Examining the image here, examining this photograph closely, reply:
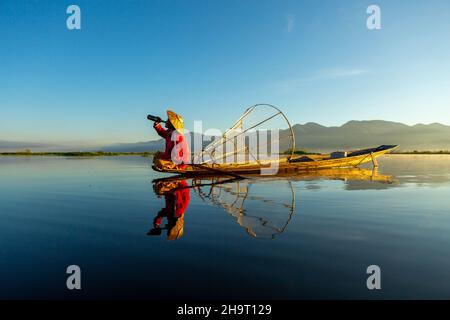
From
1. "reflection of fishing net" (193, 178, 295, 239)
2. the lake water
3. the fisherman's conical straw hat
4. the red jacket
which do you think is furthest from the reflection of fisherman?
the fisherman's conical straw hat

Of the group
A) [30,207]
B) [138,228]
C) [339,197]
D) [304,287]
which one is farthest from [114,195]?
[304,287]

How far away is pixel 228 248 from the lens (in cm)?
757

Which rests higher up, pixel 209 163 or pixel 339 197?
pixel 209 163

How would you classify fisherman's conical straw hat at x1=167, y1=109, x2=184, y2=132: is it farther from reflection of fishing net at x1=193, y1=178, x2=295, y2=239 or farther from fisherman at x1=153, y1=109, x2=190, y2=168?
reflection of fishing net at x1=193, y1=178, x2=295, y2=239

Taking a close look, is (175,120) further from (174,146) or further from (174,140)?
(174,146)

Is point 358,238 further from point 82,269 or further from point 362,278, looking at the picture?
point 82,269

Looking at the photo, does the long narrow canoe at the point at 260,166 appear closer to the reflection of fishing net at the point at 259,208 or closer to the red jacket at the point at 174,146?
the red jacket at the point at 174,146

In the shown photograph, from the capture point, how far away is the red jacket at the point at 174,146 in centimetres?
2214

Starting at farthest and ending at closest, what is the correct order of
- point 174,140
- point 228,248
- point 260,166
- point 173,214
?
point 260,166 < point 174,140 < point 173,214 < point 228,248

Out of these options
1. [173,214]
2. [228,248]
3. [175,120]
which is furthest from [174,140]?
[228,248]

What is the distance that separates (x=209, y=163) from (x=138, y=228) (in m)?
16.7

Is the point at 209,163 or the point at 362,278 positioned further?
the point at 209,163

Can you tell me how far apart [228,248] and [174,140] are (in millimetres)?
15881
